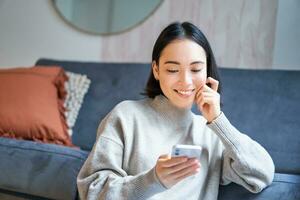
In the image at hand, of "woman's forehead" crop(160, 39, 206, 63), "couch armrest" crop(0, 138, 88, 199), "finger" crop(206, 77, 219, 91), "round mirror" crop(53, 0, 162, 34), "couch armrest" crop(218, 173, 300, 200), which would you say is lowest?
"couch armrest" crop(0, 138, 88, 199)

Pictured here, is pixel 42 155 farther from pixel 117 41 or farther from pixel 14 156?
pixel 117 41

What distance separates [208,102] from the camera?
3.09 ft

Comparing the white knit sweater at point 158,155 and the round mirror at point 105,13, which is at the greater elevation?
the round mirror at point 105,13

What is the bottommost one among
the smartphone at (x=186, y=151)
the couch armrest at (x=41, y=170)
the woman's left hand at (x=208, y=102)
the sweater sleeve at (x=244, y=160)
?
the couch armrest at (x=41, y=170)

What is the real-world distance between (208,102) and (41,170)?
583 mm

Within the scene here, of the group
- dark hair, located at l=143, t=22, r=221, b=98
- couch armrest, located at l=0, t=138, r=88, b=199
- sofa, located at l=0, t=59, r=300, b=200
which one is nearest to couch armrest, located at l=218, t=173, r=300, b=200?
sofa, located at l=0, t=59, r=300, b=200

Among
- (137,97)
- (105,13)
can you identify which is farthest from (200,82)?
(105,13)

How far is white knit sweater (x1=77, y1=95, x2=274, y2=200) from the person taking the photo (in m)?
0.89

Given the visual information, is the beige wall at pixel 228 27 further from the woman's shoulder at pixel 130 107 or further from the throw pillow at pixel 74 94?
the woman's shoulder at pixel 130 107

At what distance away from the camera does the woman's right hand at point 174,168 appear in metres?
0.78

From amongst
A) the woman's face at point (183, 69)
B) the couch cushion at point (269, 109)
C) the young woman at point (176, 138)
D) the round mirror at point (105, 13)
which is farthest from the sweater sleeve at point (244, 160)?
the round mirror at point (105, 13)

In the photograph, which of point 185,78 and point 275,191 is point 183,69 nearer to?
point 185,78

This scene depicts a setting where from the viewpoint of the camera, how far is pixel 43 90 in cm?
172

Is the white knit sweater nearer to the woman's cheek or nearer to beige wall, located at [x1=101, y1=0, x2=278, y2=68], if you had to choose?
the woman's cheek
